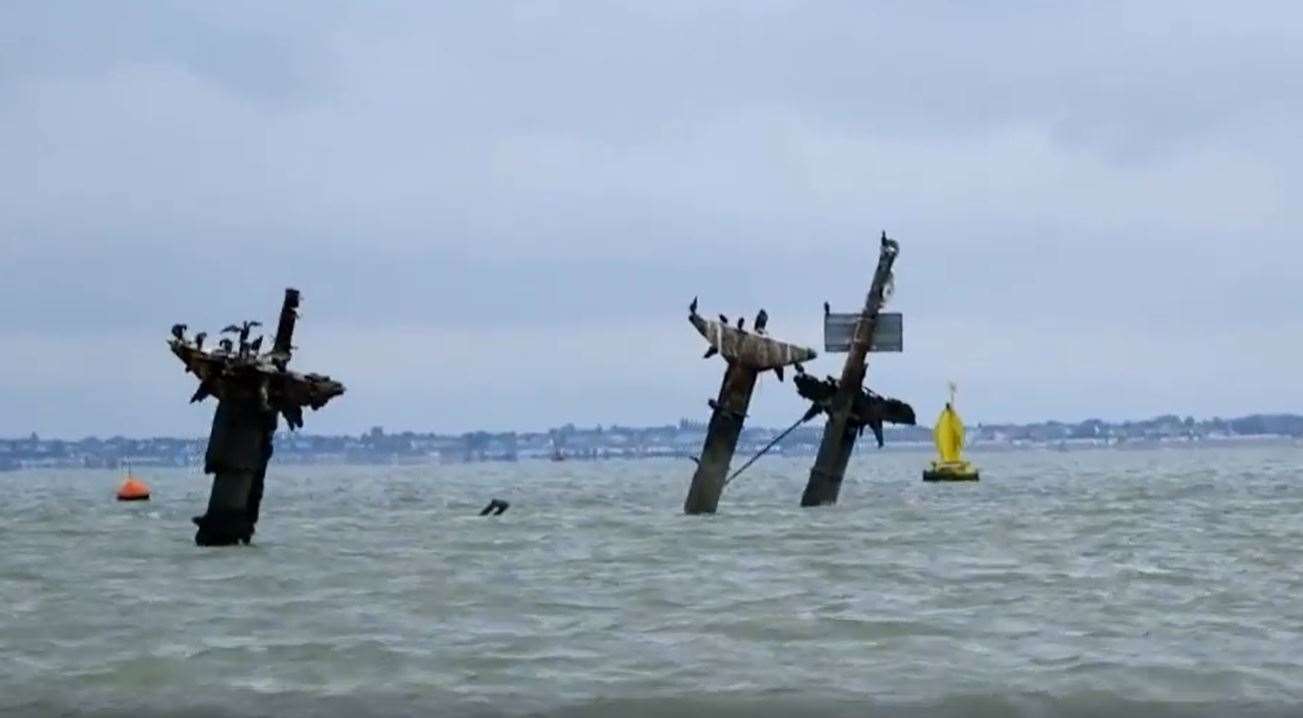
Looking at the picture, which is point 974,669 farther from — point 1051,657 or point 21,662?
point 21,662

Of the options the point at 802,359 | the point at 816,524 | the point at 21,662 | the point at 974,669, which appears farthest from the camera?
the point at 816,524

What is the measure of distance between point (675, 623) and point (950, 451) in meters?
62.5

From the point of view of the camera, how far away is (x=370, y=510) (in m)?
62.1

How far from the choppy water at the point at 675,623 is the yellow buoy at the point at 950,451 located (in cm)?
4109

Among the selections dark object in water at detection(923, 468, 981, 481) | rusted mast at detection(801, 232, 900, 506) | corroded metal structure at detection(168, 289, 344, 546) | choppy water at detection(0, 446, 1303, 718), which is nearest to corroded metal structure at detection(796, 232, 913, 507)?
rusted mast at detection(801, 232, 900, 506)

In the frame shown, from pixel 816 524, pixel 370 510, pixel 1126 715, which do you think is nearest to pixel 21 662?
pixel 1126 715

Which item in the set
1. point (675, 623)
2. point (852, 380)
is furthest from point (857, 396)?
point (675, 623)

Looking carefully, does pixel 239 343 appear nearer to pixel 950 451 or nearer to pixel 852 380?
pixel 852 380

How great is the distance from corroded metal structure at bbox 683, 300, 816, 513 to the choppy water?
6.10ft

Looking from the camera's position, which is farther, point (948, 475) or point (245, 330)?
point (948, 475)

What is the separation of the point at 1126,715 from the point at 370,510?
46707 millimetres

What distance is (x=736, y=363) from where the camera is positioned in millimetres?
37938

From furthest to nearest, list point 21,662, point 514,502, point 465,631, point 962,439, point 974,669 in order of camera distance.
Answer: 1. point 962,439
2. point 514,502
3. point 465,631
4. point 21,662
5. point 974,669

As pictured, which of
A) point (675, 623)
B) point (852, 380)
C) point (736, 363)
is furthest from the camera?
point (852, 380)
